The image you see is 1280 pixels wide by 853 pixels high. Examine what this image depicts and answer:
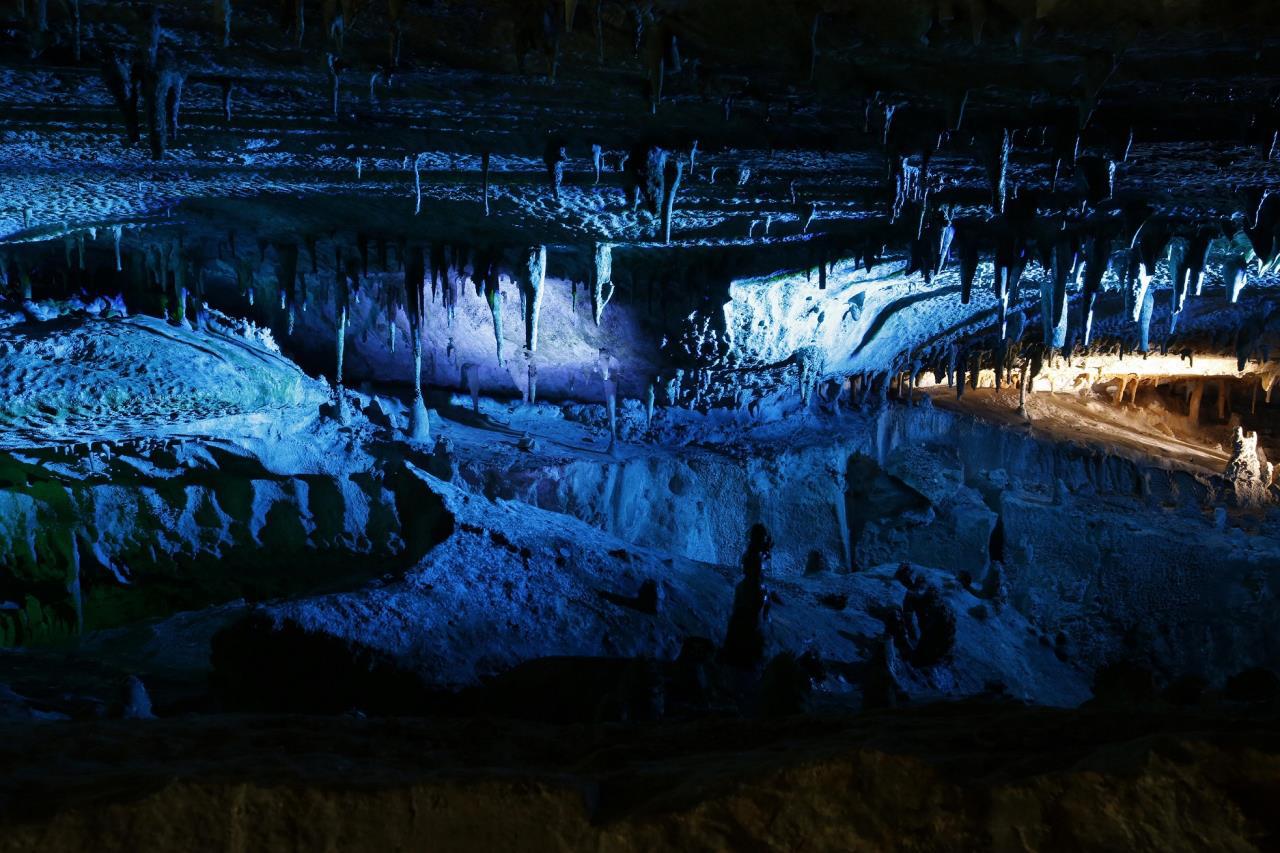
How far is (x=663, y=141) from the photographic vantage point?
803 cm

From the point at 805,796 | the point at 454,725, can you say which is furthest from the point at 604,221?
the point at 805,796

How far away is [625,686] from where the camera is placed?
296 inches

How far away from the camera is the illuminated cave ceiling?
220 inches

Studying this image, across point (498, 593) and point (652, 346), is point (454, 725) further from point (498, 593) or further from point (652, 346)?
point (652, 346)

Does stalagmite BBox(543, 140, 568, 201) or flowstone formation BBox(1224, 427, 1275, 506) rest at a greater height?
stalagmite BBox(543, 140, 568, 201)

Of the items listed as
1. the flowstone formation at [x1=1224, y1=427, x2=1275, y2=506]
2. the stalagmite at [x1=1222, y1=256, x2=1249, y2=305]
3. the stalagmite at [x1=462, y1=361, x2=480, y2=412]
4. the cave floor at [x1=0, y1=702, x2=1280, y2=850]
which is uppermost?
the stalagmite at [x1=1222, y1=256, x2=1249, y2=305]

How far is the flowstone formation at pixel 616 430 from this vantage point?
2574 mm

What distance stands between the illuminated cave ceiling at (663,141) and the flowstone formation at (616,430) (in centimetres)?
6

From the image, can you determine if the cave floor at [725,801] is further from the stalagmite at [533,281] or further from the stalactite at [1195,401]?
the stalactite at [1195,401]

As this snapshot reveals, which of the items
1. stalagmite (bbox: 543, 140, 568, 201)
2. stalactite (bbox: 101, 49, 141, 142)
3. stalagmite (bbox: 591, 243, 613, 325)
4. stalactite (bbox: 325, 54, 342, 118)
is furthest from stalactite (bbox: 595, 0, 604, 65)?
stalagmite (bbox: 591, 243, 613, 325)

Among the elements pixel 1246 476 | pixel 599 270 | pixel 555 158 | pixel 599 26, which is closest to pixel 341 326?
pixel 599 270

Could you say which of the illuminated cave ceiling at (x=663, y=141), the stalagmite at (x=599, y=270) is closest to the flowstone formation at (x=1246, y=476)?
the illuminated cave ceiling at (x=663, y=141)

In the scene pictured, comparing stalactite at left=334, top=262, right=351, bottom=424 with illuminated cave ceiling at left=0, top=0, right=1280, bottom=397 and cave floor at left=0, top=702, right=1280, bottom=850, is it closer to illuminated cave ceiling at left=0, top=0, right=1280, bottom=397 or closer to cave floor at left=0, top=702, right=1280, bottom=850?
illuminated cave ceiling at left=0, top=0, right=1280, bottom=397

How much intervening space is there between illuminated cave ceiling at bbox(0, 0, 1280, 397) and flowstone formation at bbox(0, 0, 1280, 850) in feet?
0.20
